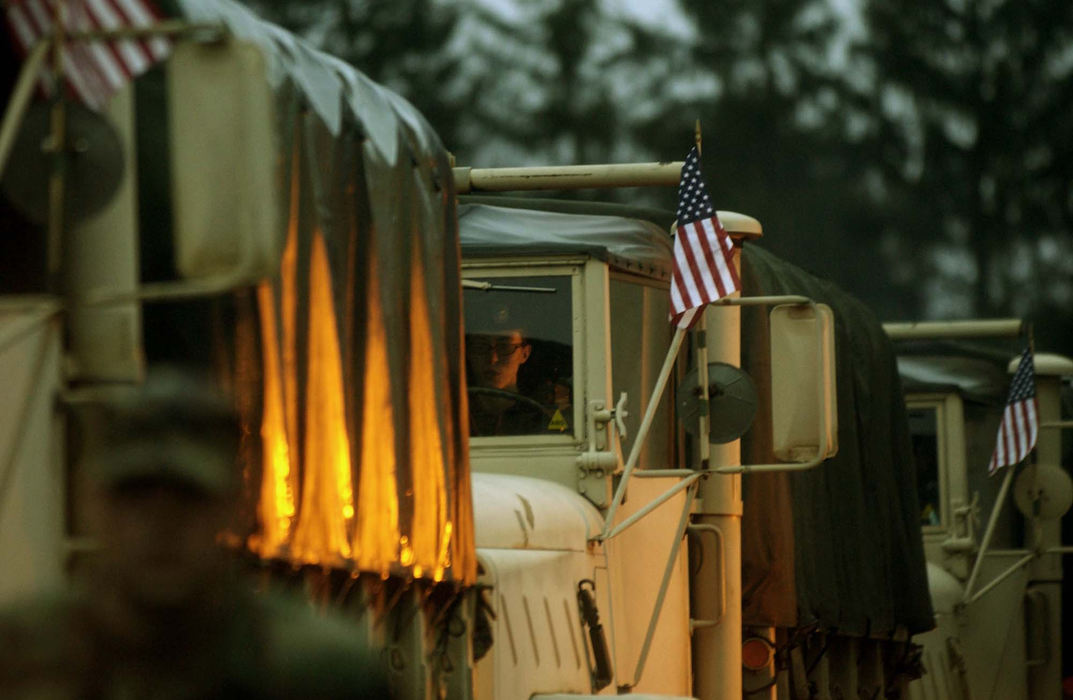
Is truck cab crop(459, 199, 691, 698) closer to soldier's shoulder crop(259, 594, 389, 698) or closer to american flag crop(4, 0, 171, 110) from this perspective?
soldier's shoulder crop(259, 594, 389, 698)

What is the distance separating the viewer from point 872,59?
3033 cm

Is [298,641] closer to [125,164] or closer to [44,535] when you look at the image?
[44,535]

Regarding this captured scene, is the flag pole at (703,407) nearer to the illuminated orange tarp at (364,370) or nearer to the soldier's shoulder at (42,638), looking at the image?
the illuminated orange tarp at (364,370)

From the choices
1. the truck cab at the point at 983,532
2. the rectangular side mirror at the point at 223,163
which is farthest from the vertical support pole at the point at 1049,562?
the rectangular side mirror at the point at 223,163

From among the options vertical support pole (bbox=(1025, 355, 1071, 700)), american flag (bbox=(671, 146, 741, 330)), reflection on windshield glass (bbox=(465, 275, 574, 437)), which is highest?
american flag (bbox=(671, 146, 741, 330))

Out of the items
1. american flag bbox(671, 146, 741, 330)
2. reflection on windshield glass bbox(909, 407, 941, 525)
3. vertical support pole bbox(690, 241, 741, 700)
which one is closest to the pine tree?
reflection on windshield glass bbox(909, 407, 941, 525)

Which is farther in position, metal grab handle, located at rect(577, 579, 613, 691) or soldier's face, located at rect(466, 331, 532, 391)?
soldier's face, located at rect(466, 331, 532, 391)

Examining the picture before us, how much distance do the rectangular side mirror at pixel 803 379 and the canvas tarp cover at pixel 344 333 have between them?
2.34 m

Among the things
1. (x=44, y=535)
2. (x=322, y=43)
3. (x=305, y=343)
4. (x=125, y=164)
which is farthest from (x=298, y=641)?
(x=322, y=43)

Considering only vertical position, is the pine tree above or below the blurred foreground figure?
above

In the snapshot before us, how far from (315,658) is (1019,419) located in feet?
32.6

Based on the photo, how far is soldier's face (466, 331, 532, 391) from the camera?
7801 millimetres

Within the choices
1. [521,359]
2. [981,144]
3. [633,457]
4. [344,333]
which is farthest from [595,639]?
[981,144]

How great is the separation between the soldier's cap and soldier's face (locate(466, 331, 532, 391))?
4184mm
